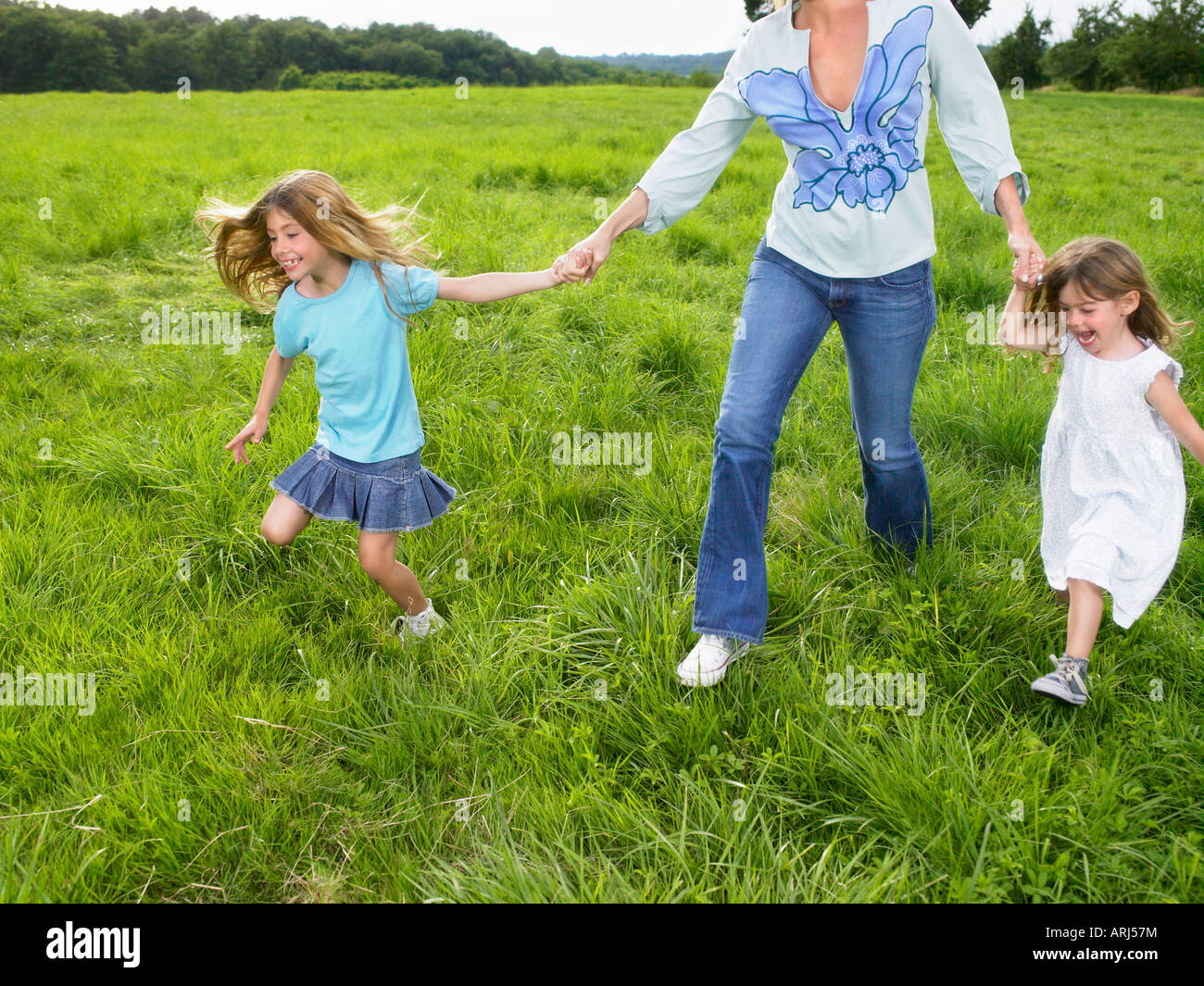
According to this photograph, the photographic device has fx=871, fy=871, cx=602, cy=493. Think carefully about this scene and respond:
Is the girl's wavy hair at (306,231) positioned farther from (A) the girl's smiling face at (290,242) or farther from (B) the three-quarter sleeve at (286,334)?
(B) the three-quarter sleeve at (286,334)

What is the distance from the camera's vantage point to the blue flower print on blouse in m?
2.39

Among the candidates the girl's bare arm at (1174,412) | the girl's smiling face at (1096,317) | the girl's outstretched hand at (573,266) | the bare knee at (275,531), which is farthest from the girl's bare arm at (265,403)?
the girl's bare arm at (1174,412)

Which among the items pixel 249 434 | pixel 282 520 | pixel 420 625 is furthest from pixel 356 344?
pixel 420 625

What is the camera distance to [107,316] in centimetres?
558

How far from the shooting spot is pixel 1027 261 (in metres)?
2.37

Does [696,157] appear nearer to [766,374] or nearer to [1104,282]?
[766,374]

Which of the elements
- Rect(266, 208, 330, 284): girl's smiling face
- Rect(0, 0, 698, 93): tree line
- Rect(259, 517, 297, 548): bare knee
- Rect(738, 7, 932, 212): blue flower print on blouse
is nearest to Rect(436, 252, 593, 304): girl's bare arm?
Rect(266, 208, 330, 284): girl's smiling face

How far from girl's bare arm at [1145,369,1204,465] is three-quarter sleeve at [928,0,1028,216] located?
0.67m

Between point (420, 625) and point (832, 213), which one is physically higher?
point (832, 213)

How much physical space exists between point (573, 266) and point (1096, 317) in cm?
146

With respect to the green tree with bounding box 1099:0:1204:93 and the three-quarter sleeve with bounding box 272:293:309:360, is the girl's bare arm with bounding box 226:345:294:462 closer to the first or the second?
the three-quarter sleeve with bounding box 272:293:309:360
